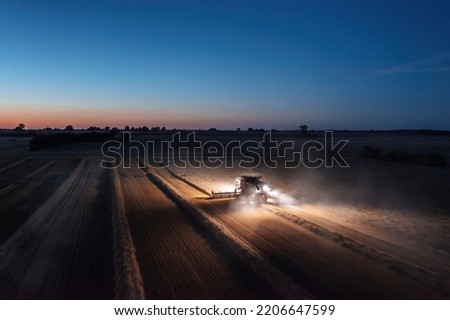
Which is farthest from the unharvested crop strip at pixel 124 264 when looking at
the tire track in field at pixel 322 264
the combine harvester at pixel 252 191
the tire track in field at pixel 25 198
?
the combine harvester at pixel 252 191

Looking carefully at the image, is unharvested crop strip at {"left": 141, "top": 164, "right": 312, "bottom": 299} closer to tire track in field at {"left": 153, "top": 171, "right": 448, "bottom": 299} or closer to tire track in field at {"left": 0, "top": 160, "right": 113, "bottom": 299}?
tire track in field at {"left": 153, "top": 171, "right": 448, "bottom": 299}

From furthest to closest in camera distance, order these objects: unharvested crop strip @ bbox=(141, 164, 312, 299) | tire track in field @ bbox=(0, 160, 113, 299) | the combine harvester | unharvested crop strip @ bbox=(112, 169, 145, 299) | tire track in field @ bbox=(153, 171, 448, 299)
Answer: the combine harvester → tire track in field @ bbox=(0, 160, 113, 299) → tire track in field @ bbox=(153, 171, 448, 299) → unharvested crop strip @ bbox=(141, 164, 312, 299) → unharvested crop strip @ bbox=(112, 169, 145, 299)

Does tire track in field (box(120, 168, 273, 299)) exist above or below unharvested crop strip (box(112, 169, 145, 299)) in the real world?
below

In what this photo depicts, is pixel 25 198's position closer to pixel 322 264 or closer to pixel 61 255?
pixel 61 255

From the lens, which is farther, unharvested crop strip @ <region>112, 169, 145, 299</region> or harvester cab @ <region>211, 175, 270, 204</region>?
harvester cab @ <region>211, 175, 270, 204</region>

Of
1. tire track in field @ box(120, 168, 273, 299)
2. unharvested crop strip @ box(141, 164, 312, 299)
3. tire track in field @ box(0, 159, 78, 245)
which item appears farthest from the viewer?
tire track in field @ box(0, 159, 78, 245)

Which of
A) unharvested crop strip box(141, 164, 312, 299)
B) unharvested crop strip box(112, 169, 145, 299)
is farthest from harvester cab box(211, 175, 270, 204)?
unharvested crop strip box(112, 169, 145, 299)

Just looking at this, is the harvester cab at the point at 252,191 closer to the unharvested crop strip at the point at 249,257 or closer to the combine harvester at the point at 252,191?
Result: the combine harvester at the point at 252,191

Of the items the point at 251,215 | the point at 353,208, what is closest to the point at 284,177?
the point at 353,208

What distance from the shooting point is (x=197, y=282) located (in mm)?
10586

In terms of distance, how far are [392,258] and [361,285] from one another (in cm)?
269

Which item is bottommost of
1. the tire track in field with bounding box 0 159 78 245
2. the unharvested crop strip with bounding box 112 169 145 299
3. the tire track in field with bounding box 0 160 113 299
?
the tire track in field with bounding box 0 159 78 245

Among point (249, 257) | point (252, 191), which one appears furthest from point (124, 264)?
point (252, 191)

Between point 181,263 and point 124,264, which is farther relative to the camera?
point 181,263
